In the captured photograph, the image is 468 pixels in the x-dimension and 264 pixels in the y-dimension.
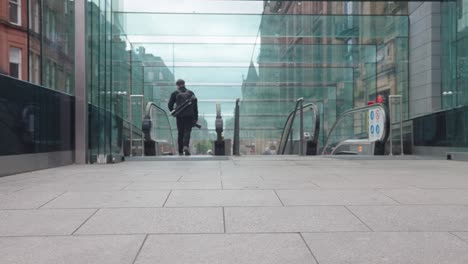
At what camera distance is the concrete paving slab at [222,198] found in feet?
14.3

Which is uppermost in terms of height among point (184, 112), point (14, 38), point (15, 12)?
point (15, 12)

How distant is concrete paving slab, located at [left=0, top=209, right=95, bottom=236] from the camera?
3.39 m

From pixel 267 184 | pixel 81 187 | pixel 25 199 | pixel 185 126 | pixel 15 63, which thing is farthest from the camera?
pixel 185 126

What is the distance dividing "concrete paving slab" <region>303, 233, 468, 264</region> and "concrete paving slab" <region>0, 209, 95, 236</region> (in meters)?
1.77

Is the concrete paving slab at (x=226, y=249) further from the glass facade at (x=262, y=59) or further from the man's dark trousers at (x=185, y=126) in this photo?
the glass facade at (x=262, y=59)

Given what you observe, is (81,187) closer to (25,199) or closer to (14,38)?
(25,199)

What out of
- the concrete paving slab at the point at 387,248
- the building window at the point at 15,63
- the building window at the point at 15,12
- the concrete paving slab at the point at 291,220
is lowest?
the concrete paving slab at the point at 387,248

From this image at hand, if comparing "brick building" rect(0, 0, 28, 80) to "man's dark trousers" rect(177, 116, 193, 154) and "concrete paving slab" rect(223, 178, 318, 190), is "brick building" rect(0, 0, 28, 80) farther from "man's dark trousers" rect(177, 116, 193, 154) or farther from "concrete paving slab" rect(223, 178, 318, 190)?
"man's dark trousers" rect(177, 116, 193, 154)

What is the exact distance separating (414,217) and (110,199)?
9.02ft

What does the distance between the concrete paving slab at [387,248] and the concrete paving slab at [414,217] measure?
0.69 feet

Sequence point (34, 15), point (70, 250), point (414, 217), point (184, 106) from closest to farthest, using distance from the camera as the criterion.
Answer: point (70, 250), point (414, 217), point (34, 15), point (184, 106)

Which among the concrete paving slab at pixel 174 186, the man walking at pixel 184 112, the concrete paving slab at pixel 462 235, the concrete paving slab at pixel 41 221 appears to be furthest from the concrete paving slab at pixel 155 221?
the man walking at pixel 184 112

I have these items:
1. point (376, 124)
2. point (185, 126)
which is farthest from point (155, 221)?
point (376, 124)

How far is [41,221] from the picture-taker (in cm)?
368
